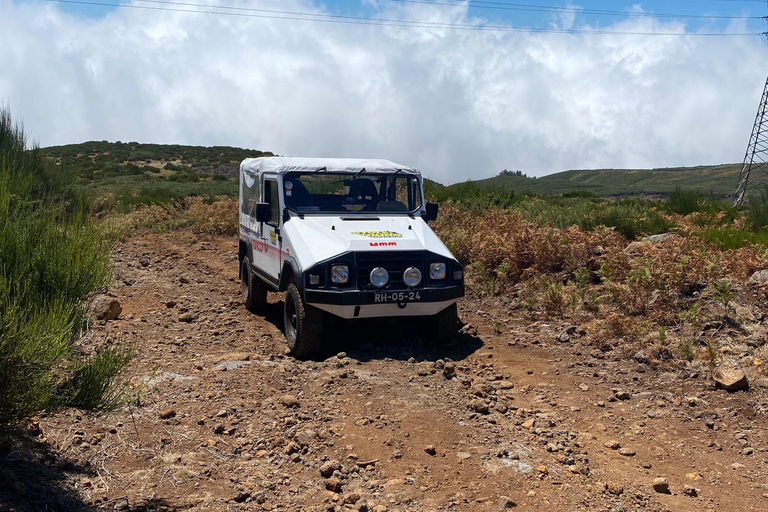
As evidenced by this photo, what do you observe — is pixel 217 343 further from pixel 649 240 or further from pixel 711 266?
pixel 649 240

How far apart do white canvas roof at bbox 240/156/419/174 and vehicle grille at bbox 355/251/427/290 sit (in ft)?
5.18

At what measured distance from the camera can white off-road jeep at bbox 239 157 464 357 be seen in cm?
667

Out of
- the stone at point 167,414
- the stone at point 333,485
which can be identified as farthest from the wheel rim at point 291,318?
the stone at point 333,485

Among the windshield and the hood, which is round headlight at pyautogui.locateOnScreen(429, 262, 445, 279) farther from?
the windshield

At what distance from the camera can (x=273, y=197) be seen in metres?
8.10

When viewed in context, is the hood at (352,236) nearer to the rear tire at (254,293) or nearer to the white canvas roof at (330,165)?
the white canvas roof at (330,165)

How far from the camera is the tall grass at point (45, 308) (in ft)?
11.8

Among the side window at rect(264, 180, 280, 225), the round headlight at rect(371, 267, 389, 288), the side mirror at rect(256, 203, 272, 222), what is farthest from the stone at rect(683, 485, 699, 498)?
the side mirror at rect(256, 203, 272, 222)

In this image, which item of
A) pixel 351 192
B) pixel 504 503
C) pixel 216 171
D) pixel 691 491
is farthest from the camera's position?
pixel 216 171

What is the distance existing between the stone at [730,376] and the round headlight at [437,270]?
8.87 ft

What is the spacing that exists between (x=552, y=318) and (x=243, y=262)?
15.1ft

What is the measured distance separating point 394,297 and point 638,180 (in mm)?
63328

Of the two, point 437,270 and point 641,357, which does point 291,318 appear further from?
point 641,357

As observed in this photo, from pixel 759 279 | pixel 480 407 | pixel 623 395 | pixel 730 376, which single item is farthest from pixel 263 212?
pixel 759 279
